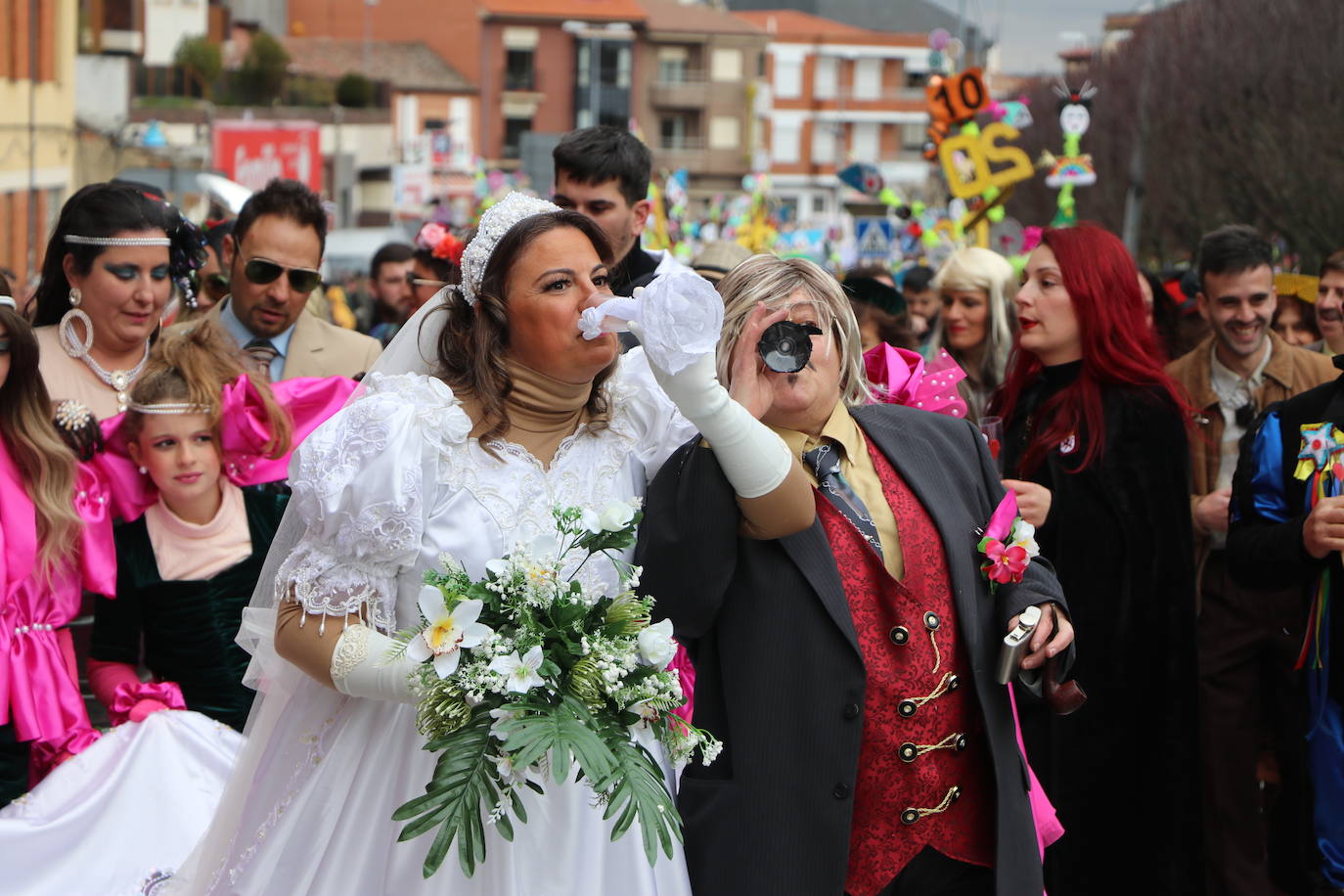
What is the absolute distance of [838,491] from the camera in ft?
11.0

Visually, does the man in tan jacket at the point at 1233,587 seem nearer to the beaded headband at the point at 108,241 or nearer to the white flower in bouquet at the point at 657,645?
the white flower in bouquet at the point at 657,645

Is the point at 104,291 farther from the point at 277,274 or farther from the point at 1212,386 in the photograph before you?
the point at 1212,386

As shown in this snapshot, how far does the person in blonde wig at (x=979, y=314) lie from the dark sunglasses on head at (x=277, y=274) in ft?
8.31

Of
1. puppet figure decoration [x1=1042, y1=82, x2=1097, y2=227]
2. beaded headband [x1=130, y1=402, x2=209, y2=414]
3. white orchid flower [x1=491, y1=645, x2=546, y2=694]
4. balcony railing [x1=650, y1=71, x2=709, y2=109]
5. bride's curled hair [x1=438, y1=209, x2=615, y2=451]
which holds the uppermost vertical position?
balcony railing [x1=650, y1=71, x2=709, y2=109]

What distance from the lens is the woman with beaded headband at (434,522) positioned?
124 inches

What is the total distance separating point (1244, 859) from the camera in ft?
18.4

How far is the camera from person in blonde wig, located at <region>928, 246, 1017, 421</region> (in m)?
6.52

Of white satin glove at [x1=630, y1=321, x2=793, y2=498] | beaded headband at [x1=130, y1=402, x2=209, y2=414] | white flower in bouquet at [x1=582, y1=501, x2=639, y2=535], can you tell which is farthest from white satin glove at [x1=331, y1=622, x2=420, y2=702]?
beaded headband at [x1=130, y1=402, x2=209, y2=414]

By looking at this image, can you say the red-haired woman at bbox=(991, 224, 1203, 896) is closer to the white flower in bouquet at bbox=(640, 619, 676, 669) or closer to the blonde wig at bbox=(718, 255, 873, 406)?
the blonde wig at bbox=(718, 255, 873, 406)

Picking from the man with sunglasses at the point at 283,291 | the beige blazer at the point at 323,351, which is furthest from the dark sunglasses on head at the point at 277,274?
the beige blazer at the point at 323,351

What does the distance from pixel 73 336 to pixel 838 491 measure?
2.88 meters

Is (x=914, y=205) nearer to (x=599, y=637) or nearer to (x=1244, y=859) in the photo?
(x=1244, y=859)

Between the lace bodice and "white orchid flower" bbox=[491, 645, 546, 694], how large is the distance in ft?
1.34

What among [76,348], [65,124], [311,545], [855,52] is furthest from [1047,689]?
[855,52]
